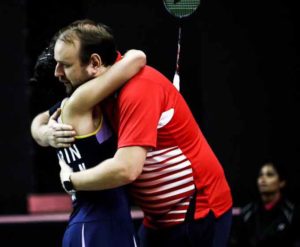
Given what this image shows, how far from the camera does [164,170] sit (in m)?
2.95

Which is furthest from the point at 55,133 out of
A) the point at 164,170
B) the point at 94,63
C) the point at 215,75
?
the point at 215,75

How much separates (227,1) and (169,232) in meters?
3.37

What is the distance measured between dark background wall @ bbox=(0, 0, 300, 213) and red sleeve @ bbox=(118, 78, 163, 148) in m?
3.00

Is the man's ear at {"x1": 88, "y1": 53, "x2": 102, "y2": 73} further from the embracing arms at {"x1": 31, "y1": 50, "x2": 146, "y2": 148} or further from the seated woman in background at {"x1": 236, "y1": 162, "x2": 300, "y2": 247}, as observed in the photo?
the seated woman in background at {"x1": 236, "y1": 162, "x2": 300, "y2": 247}

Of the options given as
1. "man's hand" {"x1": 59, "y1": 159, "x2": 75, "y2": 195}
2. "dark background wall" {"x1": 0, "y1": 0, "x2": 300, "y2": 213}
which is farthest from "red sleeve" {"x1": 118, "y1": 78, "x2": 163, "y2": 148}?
"dark background wall" {"x1": 0, "y1": 0, "x2": 300, "y2": 213}

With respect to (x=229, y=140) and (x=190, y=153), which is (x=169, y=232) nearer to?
(x=190, y=153)

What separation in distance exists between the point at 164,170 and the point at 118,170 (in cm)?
28

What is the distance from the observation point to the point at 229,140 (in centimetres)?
641

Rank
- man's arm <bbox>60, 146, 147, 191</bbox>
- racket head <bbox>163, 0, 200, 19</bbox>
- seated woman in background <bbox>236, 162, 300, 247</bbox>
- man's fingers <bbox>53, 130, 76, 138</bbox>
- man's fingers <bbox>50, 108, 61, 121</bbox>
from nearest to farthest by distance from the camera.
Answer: man's arm <bbox>60, 146, 147, 191</bbox> < man's fingers <bbox>53, 130, 76, 138</bbox> < man's fingers <bbox>50, 108, 61, 121</bbox> < racket head <bbox>163, 0, 200, 19</bbox> < seated woman in background <bbox>236, 162, 300, 247</bbox>

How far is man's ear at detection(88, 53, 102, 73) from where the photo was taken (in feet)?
9.34

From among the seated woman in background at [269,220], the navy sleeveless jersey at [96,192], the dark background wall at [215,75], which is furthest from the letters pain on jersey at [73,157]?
the dark background wall at [215,75]

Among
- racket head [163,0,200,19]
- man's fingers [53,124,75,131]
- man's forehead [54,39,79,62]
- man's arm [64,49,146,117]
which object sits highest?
racket head [163,0,200,19]

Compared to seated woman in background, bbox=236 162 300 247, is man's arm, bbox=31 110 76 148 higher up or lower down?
higher up

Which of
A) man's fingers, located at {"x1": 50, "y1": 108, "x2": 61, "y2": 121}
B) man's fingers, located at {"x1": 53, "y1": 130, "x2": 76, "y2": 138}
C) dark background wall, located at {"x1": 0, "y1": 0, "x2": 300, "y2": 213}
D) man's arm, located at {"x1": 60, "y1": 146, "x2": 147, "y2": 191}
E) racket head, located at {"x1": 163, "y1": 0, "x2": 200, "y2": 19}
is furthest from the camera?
dark background wall, located at {"x1": 0, "y1": 0, "x2": 300, "y2": 213}
